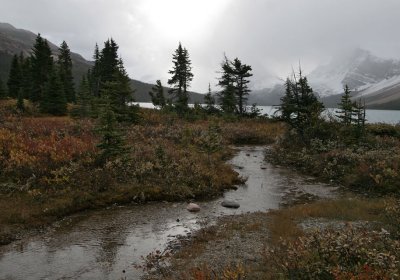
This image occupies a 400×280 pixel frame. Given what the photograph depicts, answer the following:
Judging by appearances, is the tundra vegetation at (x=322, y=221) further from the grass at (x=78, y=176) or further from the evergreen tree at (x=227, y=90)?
the evergreen tree at (x=227, y=90)

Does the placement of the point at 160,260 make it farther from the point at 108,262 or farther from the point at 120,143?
the point at 120,143

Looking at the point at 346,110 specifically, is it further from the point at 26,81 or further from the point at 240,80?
the point at 26,81

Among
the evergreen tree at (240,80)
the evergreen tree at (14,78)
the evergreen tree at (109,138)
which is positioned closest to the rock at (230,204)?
the evergreen tree at (109,138)

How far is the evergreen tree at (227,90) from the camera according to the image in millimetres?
58844

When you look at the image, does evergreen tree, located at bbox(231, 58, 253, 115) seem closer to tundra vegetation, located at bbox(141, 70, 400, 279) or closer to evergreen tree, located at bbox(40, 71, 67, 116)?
tundra vegetation, located at bbox(141, 70, 400, 279)

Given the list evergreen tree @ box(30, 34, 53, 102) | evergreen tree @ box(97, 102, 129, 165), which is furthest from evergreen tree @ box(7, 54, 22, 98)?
evergreen tree @ box(97, 102, 129, 165)

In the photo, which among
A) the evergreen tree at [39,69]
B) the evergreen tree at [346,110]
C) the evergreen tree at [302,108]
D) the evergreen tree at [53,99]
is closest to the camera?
the evergreen tree at [302,108]

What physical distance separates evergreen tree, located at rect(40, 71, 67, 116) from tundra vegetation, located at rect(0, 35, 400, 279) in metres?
0.13

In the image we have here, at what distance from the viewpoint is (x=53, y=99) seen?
44.6m

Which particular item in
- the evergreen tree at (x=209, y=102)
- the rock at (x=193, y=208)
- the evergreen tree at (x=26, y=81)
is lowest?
the rock at (x=193, y=208)

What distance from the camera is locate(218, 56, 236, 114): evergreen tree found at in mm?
58844

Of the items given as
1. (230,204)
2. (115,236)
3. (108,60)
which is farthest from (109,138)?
(108,60)

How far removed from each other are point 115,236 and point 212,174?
10032mm

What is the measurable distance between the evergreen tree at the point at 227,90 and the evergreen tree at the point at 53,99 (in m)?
26.1
